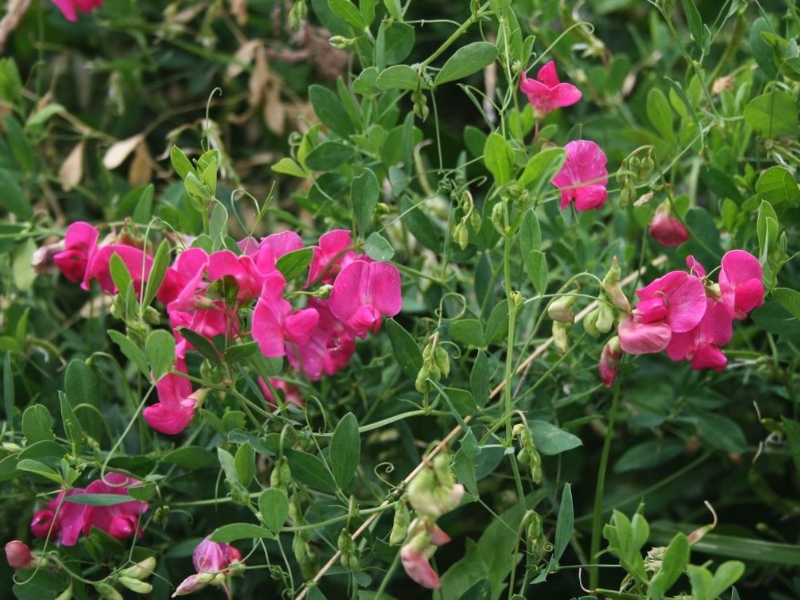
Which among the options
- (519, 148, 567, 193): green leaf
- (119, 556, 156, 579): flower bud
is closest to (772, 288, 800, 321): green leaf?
(519, 148, 567, 193): green leaf

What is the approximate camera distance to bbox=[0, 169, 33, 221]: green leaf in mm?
1170

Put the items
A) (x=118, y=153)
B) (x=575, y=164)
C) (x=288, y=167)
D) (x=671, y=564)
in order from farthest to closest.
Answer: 1. (x=118, y=153)
2. (x=288, y=167)
3. (x=575, y=164)
4. (x=671, y=564)

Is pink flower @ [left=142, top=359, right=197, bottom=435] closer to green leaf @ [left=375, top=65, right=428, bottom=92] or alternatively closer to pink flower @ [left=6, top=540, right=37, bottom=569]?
pink flower @ [left=6, top=540, right=37, bottom=569]

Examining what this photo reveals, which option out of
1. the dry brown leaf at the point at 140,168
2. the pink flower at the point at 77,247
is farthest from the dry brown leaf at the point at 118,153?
the pink flower at the point at 77,247

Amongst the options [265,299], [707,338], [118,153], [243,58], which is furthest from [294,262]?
[243,58]

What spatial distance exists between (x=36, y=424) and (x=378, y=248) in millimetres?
342

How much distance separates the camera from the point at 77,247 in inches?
41.4

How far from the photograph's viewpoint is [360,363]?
1087 millimetres

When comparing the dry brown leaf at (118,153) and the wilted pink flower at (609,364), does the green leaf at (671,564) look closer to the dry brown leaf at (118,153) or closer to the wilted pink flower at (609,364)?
the wilted pink flower at (609,364)

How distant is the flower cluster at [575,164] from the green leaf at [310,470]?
0.32 meters

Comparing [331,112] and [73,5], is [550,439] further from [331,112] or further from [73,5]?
[73,5]

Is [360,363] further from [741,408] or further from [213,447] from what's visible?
[741,408]

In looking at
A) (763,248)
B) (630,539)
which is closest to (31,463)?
(630,539)

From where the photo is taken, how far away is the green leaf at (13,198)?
3.84 ft
